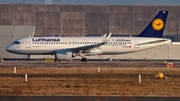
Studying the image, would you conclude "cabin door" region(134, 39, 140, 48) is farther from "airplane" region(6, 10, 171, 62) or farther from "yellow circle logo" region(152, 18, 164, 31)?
"yellow circle logo" region(152, 18, 164, 31)

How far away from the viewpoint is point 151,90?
3166 cm

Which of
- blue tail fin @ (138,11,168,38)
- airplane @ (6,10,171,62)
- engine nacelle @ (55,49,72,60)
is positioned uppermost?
blue tail fin @ (138,11,168,38)

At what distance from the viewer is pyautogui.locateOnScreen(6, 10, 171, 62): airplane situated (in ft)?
222

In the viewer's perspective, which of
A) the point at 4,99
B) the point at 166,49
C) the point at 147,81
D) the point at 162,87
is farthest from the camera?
the point at 166,49

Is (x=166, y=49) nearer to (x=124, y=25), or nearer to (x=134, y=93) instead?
(x=124, y=25)

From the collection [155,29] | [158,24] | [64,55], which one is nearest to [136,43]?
[155,29]

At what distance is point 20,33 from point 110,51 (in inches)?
785

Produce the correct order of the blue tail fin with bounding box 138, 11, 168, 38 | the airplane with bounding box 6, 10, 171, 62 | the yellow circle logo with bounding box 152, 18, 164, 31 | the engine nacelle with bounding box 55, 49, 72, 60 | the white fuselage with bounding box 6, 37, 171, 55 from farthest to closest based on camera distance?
the yellow circle logo with bounding box 152, 18, 164, 31, the blue tail fin with bounding box 138, 11, 168, 38, the white fuselage with bounding box 6, 37, 171, 55, the airplane with bounding box 6, 10, 171, 62, the engine nacelle with bounding box 55, 49, 72, 60

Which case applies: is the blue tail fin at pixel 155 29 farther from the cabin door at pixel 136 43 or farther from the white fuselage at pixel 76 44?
the cabin door at pixel 136 43

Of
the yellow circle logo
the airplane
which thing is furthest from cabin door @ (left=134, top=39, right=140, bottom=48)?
the yellow circle logo

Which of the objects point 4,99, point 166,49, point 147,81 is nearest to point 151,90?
point 147,81

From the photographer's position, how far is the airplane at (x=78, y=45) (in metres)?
67.7

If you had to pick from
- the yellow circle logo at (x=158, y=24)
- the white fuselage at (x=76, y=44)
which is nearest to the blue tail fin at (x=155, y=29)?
the yellow circle logo at (x=158, y=24)

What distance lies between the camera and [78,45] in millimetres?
69375
